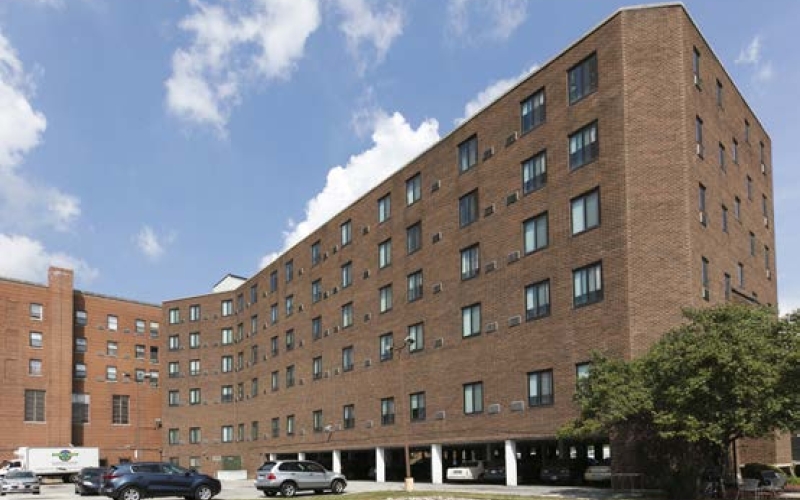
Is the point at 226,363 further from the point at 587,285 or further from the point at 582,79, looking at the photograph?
the point at 582,79

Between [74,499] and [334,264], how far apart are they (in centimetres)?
2545

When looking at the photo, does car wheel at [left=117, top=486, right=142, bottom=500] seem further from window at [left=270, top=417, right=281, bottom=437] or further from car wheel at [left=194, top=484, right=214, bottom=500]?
window at [left=270, top=417, right=281, bottom=437]

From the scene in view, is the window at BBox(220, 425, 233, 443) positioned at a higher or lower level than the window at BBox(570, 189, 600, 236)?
lower

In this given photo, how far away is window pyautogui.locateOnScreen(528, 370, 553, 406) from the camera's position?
3872 centimetres

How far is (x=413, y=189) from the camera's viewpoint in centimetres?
5291

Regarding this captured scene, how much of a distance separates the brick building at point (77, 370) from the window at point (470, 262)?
58.6 m

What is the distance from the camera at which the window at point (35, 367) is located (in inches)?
3455

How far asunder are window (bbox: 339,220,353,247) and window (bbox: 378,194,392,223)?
4.97 m

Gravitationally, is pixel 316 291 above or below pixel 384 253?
below

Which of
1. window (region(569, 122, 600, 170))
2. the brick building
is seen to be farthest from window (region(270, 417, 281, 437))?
window (region(569, 122, 600, 170))

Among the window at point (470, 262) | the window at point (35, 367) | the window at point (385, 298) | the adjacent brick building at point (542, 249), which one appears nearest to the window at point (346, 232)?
the adjacent brick building at point (542, 249)

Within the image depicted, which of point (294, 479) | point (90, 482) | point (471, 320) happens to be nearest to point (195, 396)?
point (90, 482)

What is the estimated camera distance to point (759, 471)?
37.4 meters

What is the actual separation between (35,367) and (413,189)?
54.3 meters
